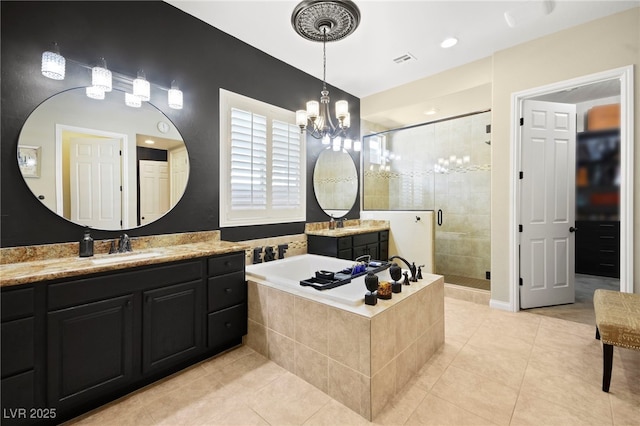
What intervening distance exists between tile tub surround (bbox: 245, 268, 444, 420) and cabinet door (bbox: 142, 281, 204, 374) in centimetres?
46

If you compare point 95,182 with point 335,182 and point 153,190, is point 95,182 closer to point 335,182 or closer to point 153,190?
point 153,190

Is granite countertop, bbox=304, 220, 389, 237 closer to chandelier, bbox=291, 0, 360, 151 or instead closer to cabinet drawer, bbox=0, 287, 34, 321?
chandelier, bbox=291, 0, 360, 151

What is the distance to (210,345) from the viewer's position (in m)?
2.24

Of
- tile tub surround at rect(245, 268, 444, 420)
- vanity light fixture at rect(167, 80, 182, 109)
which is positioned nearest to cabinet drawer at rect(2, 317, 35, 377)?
tile tub surround at rect(245, 268, 444, 420)

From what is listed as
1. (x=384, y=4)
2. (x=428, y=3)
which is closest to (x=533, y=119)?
(x=428, y=3)

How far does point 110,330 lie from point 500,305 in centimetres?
371

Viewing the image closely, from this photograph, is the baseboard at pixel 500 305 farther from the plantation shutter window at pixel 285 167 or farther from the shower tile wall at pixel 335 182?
the plantation shutter window at pixel 285 167

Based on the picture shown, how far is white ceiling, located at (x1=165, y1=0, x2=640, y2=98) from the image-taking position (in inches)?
98.8

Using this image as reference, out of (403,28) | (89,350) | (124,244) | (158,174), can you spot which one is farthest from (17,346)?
(403,28)

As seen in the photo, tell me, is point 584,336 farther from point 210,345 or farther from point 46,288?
point 46,288

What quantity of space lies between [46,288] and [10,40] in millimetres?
1603

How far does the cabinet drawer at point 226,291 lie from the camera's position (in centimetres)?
225

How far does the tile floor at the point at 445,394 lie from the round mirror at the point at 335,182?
226 cm

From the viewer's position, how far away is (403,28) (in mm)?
2836
